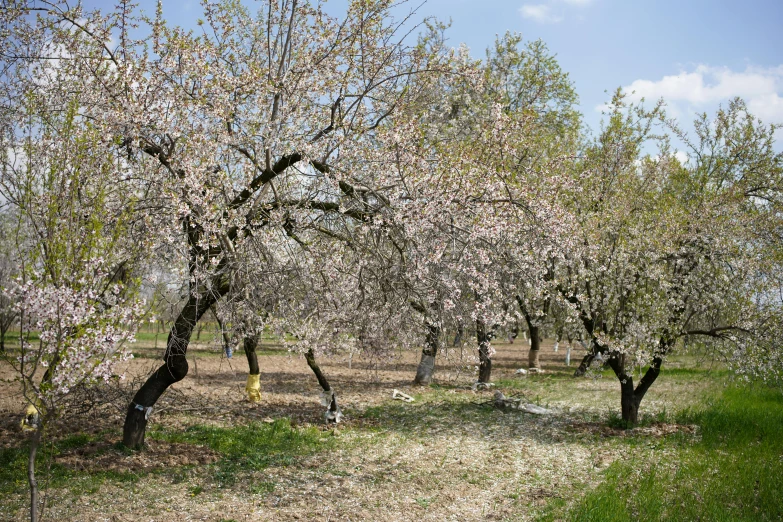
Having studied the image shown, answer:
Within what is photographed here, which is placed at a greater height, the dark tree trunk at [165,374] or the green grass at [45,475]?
the dark tree trunk at [165,374]

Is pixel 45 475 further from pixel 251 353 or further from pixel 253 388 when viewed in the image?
pixel 253 388

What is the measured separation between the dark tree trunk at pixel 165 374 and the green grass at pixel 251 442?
2.93ft

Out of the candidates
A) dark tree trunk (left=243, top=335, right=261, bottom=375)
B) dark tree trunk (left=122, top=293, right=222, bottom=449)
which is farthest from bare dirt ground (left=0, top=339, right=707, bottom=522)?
dark tree trunk (left=243, top=335, right=261, bottom=375)

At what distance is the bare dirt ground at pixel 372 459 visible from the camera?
6871 mm

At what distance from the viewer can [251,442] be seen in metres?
10.0

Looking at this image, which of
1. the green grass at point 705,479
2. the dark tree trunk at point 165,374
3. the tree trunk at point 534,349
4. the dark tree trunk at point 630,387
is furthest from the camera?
the tree trunk at point 534,349

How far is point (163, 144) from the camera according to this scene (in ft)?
27.3

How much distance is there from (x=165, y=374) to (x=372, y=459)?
3536 mm

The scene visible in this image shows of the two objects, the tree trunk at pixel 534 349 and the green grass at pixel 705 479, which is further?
the tree trunk at pixel 534 349

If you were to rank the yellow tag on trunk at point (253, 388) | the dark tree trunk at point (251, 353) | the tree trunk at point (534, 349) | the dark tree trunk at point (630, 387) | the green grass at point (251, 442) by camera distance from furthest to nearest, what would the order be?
1. the tree trunk at point (534, 349)
2. the yellow tag on trunk at point (253, 388)
3. the dark tree trunk at point (251, 353)
4. the dark tree trunk at point (630, 387)
5. the green grass at point (251, 442)

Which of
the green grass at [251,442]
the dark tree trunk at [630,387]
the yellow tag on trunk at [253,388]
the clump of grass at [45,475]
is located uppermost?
the dark tree trunk at [630,387]

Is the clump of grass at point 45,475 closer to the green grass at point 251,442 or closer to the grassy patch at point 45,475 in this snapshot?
the grassy patch at point 45,475

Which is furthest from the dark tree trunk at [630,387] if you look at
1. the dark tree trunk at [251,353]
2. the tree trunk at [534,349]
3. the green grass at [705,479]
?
the tree trunk at [534,349]

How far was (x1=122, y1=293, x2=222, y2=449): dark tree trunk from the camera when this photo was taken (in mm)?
8703
